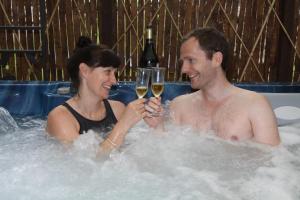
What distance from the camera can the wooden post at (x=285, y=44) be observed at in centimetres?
409

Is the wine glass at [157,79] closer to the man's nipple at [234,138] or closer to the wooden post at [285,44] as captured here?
the man's nipple at [234,138]

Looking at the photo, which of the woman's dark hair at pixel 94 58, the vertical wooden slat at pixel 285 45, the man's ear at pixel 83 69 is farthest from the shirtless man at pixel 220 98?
the vertical wooden slat at pixel 285 45

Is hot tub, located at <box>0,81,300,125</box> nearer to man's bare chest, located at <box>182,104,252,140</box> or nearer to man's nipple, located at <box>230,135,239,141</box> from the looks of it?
man's bare chest, located at <box>182,104,252,140</box>

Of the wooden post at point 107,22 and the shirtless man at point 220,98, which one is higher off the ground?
the wooden post at point 107,22

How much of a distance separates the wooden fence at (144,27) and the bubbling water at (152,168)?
2261mm

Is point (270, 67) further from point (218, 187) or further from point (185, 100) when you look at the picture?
point (218, 187)

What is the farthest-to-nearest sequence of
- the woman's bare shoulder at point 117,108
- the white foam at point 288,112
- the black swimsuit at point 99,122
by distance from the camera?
the white foam at point 288,112, the woman's bare shoulder at point 117,108, the black swimsuit at point 99,122

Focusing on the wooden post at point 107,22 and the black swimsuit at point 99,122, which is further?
the wooden post at point 107,22

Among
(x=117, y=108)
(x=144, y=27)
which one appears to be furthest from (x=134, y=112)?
(x=144, y=27)

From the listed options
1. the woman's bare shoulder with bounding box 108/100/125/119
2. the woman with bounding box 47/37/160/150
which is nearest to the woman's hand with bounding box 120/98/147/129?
the woman with bounding box 47/37/160/150

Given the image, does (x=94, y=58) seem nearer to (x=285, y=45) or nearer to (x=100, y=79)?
(x=100, y=79)

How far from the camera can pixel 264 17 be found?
4273mm

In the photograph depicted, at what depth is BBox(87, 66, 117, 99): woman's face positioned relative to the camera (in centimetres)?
185

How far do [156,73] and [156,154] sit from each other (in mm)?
522
